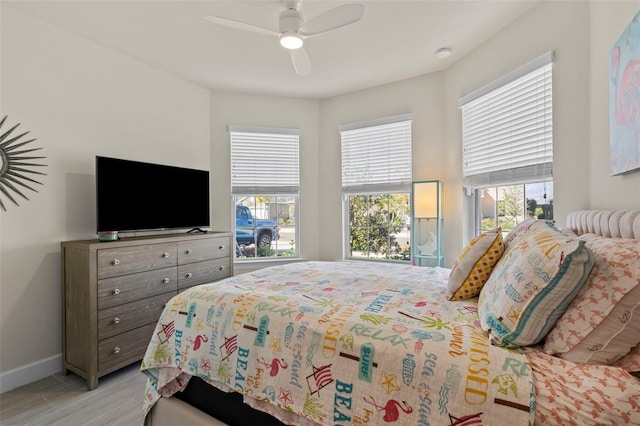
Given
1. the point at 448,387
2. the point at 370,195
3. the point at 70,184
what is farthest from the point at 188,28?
the point at 448,387

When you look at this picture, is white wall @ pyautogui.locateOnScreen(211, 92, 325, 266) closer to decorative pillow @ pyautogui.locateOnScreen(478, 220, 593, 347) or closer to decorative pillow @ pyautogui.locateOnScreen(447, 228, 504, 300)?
decorative pillow @ pyautogui.locateOnScreen(447, 228, 504, 300)

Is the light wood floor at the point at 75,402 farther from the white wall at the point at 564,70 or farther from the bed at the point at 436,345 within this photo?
the white wall at the point at 564,70

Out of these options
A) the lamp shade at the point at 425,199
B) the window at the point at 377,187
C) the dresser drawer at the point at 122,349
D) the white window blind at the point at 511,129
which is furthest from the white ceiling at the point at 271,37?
the dresser drawer at the point at 122,349

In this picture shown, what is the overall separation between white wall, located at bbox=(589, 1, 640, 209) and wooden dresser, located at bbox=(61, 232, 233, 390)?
3.14 m

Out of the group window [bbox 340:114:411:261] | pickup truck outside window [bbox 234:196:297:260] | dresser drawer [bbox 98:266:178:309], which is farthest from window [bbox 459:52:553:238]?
dresser drawer [bbox 98:266:178:309]

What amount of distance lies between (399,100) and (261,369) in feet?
10.7

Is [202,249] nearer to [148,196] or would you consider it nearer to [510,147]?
[148,196]

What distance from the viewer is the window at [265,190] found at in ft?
12.8

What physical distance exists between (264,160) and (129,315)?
7.52ft

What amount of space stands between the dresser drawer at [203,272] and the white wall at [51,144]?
850 millimetres

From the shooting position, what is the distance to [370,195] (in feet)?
12.6

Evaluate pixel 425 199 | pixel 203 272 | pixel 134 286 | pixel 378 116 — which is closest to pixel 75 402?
pixel 134 286

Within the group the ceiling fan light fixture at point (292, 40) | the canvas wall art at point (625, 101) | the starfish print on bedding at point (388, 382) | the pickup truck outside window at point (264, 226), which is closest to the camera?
the starfish print on bedding at point (388, 382)

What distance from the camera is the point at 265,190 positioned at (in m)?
3.95
